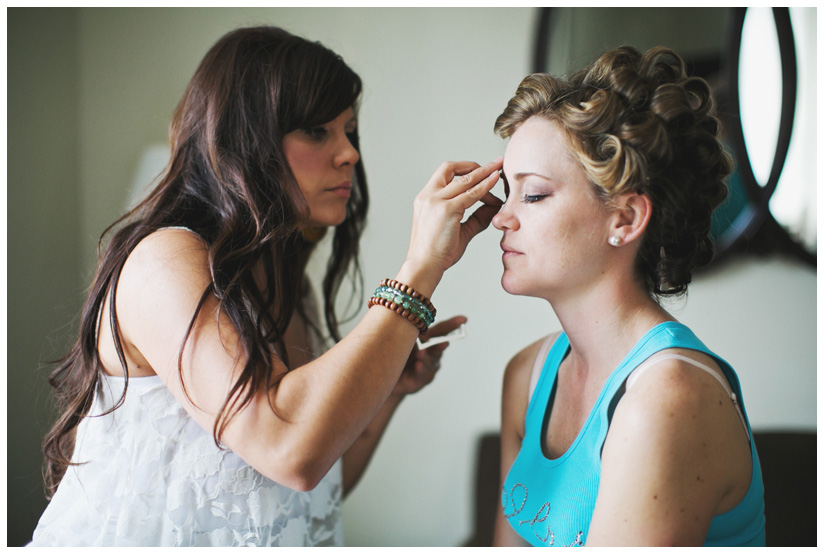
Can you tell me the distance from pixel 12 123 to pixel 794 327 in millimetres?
2111

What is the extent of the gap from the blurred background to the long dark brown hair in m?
0.53

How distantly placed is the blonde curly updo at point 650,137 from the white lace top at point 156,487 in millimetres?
771

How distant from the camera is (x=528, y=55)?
1.53 meters

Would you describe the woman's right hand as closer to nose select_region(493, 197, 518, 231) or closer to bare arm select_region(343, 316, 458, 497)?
nose select_region(493, 197, 518, 231)

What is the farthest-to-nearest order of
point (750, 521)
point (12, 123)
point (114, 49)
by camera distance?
1. point (114, 49)
2. point (12, 123)
3. point (750, 521)

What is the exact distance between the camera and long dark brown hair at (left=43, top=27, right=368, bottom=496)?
36.2 inches

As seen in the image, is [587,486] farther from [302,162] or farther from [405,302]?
[302,162]

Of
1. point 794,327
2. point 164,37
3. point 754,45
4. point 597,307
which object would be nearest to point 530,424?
point 597,307

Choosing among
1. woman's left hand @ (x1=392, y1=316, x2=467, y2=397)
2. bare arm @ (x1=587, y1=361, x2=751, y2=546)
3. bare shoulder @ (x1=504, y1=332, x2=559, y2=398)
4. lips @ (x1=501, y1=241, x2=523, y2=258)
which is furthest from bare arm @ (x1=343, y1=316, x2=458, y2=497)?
bare arm @ (x1=587, y1=361, x2=751, y2=546)

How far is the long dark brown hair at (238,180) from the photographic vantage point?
0.92 metres

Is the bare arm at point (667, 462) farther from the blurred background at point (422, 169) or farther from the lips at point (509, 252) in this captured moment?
the blurred background at point (422, 169)

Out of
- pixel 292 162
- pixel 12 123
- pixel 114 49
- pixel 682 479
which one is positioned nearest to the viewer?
pixel 682 479
